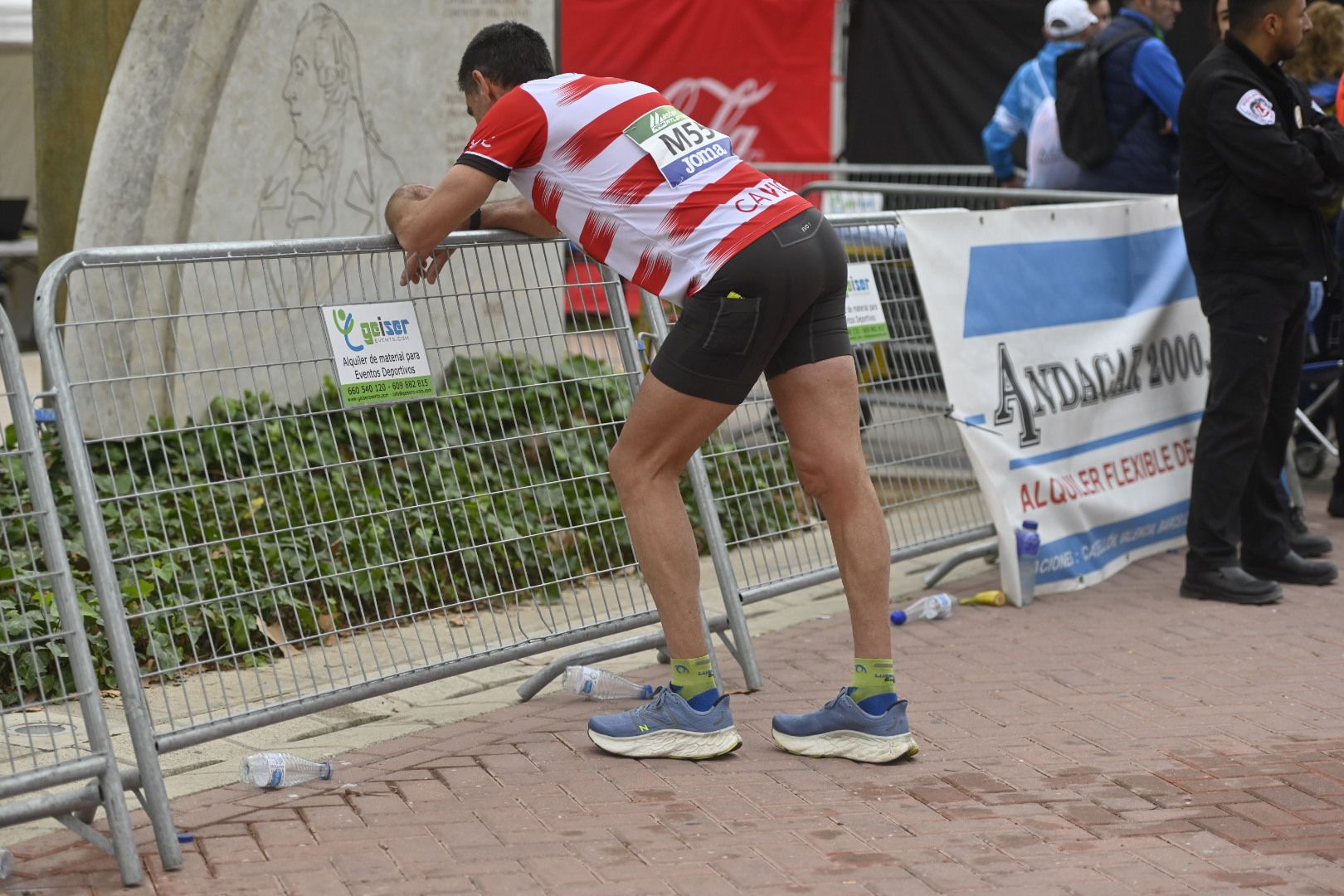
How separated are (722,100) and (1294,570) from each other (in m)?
7.59

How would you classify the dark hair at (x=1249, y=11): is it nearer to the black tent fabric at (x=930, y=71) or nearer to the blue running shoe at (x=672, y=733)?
the blue running shoe at (x=672, y=733)

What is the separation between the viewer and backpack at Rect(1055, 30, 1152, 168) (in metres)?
7.85

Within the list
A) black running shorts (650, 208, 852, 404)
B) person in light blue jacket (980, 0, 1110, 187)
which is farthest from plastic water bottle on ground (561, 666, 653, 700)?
person in light blue jacket (980, 0, 1110, 187)

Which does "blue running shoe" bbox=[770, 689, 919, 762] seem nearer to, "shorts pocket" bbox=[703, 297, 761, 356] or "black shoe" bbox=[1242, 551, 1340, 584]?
"shorts pocket" bbox=[703, 297, 761, 356]

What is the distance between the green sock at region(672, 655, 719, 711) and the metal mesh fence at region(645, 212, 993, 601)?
0.89m

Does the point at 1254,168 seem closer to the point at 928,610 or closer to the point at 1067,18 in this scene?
the point at 928,610

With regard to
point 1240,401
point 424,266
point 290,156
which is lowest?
point 1240,401

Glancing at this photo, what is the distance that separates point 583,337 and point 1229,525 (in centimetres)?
271

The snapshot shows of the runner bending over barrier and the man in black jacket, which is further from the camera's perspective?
the man in black jacket

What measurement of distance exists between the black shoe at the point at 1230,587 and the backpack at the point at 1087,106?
2.68 metres

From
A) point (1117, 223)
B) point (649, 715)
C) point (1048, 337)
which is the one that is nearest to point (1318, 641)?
point (1048, 337)

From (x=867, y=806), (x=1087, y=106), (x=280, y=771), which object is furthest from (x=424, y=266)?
(x=1087, y=106)

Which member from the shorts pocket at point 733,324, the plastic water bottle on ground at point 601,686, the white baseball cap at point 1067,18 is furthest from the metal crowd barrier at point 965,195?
the shorts pocket at point 733,324

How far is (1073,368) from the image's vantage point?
6.49m
